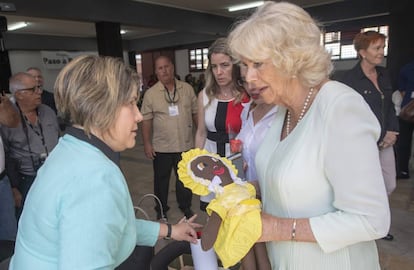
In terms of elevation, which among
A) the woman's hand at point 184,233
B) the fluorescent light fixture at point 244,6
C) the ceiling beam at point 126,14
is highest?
the fluorescent light fixture at point 244,6

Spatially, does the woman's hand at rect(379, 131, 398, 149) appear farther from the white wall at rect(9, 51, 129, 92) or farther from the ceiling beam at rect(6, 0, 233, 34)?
the white wall at rect(9, 51, 129, 92)

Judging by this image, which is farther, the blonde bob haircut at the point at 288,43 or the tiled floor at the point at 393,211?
the tiled floor at the point at 393,211

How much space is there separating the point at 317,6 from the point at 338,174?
8.48 m

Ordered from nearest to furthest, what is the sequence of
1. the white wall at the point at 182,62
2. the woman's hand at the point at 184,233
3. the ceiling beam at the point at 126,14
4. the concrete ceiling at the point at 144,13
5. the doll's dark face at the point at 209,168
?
the doll's dark face at the point at 209,168
the woman's hand at the point at 184,233
the ceiling beam at the point at 126,14
the concrete ceiling at the point at 144,13
the white wall at the point at 182,62

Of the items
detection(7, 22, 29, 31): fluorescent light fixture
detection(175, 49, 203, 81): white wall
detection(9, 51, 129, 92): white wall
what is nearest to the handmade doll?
detection(7, 22, 29, 31): fluorescent light fixture

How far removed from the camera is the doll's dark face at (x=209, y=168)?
1.07 m

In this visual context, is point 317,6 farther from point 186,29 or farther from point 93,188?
point 93,188

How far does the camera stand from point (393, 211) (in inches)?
126

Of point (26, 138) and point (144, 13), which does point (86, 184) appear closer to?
point (26, 138)

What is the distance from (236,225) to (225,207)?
0.20 ft

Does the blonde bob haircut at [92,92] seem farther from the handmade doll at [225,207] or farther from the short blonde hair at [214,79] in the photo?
the short blonde hair at [214,79]

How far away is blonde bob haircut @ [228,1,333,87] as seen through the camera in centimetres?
89

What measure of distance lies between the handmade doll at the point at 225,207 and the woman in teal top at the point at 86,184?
24 centimetres

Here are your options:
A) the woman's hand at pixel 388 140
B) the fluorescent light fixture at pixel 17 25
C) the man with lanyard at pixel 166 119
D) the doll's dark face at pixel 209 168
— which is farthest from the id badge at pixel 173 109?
the fluorescent light fixture at pixel 17 25
